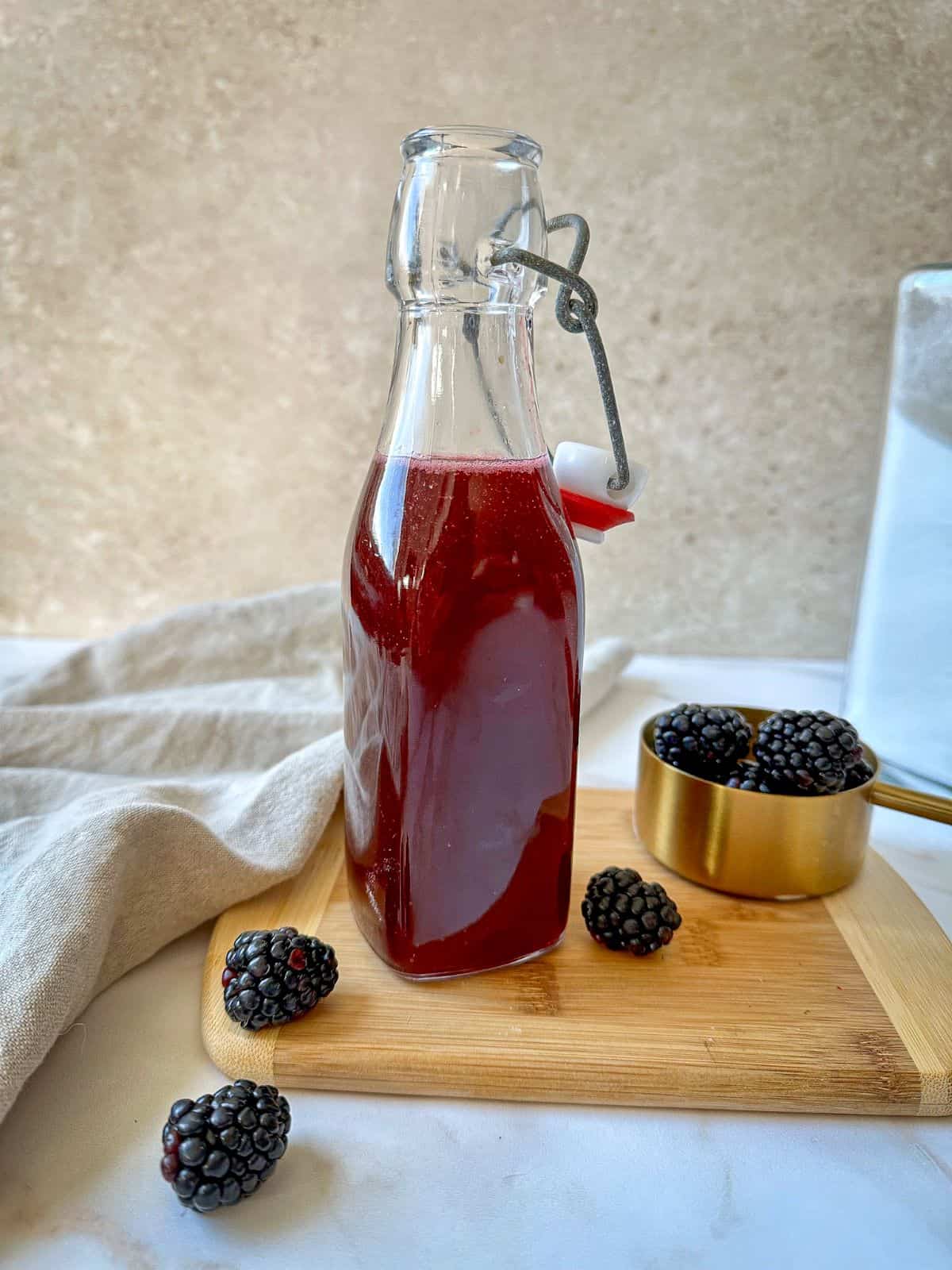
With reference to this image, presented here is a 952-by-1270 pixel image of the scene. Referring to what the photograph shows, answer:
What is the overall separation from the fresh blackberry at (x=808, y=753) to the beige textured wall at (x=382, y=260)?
0.41m

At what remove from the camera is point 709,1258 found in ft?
1.33

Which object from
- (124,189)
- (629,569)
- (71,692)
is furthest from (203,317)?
(629,569)

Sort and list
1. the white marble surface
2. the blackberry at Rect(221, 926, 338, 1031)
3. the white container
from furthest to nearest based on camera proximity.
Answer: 1. the white container
2. the blackberry at Rect(221, 926, 338, 1031)
3. the white marble surface

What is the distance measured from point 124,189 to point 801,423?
0.80m

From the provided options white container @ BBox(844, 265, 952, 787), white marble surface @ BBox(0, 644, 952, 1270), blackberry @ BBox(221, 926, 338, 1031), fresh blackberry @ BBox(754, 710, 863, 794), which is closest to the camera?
white marble surface @ BBox(0, 644, 952, 1270)

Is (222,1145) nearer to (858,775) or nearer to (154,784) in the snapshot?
(154,784)

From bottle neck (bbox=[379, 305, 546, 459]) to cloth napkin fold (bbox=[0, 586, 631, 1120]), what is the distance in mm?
290

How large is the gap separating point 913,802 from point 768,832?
118 millimetres

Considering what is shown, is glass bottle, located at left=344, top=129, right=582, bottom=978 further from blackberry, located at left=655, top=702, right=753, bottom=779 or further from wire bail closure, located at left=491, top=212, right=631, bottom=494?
blackberry, located at left=655, top=702, right=753, bottom=779

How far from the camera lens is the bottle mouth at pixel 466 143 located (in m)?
0.49

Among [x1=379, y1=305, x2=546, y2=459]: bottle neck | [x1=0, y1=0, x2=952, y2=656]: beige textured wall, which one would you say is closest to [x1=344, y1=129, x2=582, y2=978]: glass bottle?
[x1=379, y1=305, x2=546, y2=459]: bottle neck

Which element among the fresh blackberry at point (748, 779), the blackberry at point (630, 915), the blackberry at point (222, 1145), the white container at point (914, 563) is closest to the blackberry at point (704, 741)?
the fresh blackberry at point (748, 779)

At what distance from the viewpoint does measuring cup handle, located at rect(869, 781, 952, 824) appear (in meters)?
0.66

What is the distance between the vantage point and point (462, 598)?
19.7 inches
